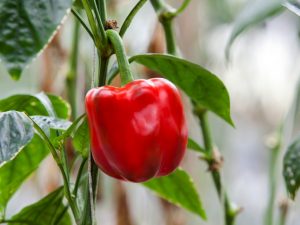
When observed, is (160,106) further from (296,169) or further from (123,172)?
(296,169)

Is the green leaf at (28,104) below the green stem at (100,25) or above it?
below

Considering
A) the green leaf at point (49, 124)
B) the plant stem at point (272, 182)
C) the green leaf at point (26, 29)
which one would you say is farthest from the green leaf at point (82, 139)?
the plant stem at point (272, 182)

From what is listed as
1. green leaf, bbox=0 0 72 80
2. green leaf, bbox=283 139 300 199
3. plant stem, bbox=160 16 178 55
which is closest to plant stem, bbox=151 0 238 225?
plant stem, bbox=160 16 178 55

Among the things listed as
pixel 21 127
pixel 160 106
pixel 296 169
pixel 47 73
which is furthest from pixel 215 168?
pixel 47 73

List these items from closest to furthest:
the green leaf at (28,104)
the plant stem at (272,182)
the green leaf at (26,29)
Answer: the green leaf at (26,29) < the green leaf at (28,104) < the plant stem at (272,182)

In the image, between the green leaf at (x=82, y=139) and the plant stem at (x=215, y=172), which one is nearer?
the green leaf at (x=82, y=139)

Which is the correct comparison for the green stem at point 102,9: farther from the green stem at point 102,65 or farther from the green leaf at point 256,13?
the green leaf at point 256,13

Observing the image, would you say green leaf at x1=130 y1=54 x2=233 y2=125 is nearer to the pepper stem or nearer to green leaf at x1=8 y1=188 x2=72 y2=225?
the pepper stem
